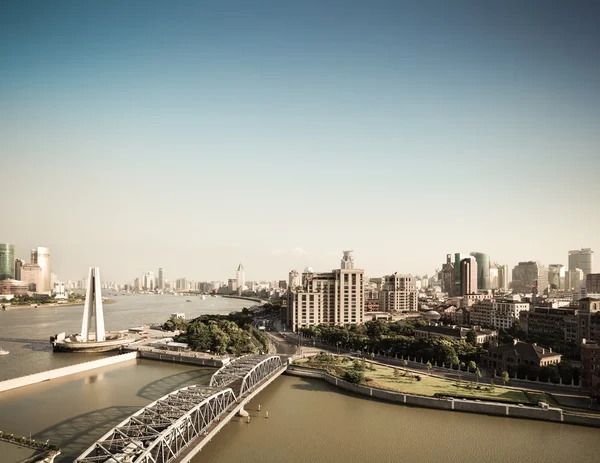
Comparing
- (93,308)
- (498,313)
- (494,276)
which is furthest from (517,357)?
(494,276)

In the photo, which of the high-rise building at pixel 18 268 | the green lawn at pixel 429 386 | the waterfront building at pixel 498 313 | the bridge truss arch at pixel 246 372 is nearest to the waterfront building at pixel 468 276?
the waterfront building at pixel 498 313

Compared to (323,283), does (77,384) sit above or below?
below

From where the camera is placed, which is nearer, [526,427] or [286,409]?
[526,427]

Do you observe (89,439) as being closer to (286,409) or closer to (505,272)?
(286,409)

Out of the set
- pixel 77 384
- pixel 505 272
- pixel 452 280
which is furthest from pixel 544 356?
pixel 505 272

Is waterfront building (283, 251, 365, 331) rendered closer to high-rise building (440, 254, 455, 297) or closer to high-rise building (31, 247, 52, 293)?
high-rise building (440, 254, 455, 297)

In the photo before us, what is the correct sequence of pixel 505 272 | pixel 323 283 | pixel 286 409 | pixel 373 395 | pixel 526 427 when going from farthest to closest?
1. pixel 505 272
2. pixel 323 283
3. pixel 373 395
4. pixel 286 409
5. pixel 526 427
